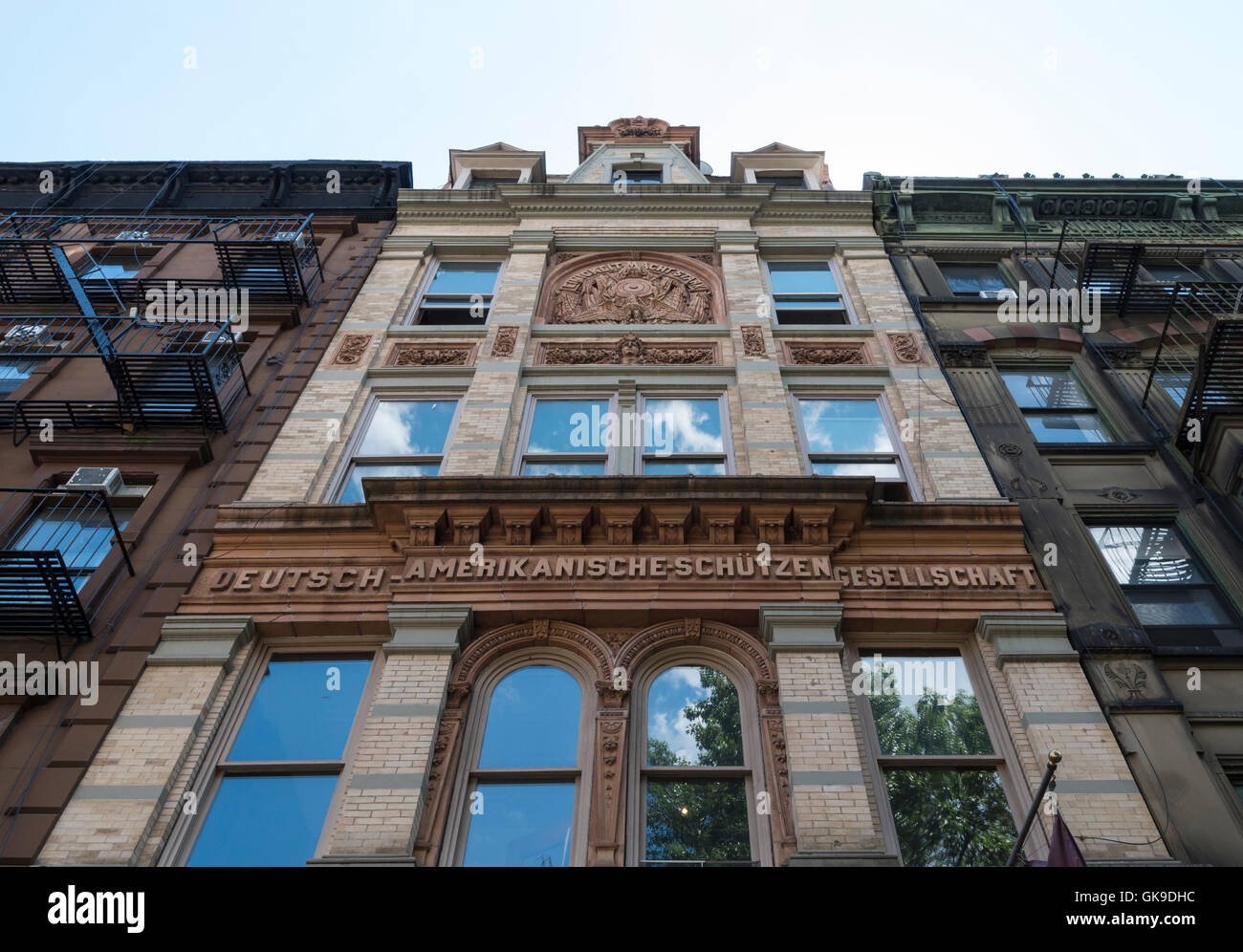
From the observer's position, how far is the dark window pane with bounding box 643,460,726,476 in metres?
14.5

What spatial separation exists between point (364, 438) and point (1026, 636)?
388 inches

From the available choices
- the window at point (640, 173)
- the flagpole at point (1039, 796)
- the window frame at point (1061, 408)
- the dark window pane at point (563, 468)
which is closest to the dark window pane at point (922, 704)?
the flagpole at point (1039, 796)

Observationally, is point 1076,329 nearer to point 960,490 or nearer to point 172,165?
point 960,490

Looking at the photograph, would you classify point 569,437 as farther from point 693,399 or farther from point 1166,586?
point 1166,586

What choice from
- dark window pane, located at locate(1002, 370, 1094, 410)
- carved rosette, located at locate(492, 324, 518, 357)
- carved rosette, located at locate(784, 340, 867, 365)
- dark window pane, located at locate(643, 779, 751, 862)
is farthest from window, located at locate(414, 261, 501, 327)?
dark window pane, located at locate(643, 779, 751, 862)

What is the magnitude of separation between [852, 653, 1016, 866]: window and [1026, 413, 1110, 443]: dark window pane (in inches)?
209

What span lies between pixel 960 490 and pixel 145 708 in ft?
34.3

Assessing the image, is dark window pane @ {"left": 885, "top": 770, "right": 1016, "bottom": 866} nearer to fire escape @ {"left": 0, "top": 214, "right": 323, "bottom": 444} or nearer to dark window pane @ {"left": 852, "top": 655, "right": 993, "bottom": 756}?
dark window pane @ {"left": 852, "top": 655, "right": 993, "bottom": 756}

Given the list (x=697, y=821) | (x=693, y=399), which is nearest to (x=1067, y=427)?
(x=693, y=399)

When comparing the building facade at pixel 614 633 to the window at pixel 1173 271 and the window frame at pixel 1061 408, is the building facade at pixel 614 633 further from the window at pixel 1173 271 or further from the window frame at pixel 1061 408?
the window at pixel 1173 271

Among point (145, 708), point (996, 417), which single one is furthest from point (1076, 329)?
point (145, 708)

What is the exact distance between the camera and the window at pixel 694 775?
9430mm

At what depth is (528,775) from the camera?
33.3 ft
